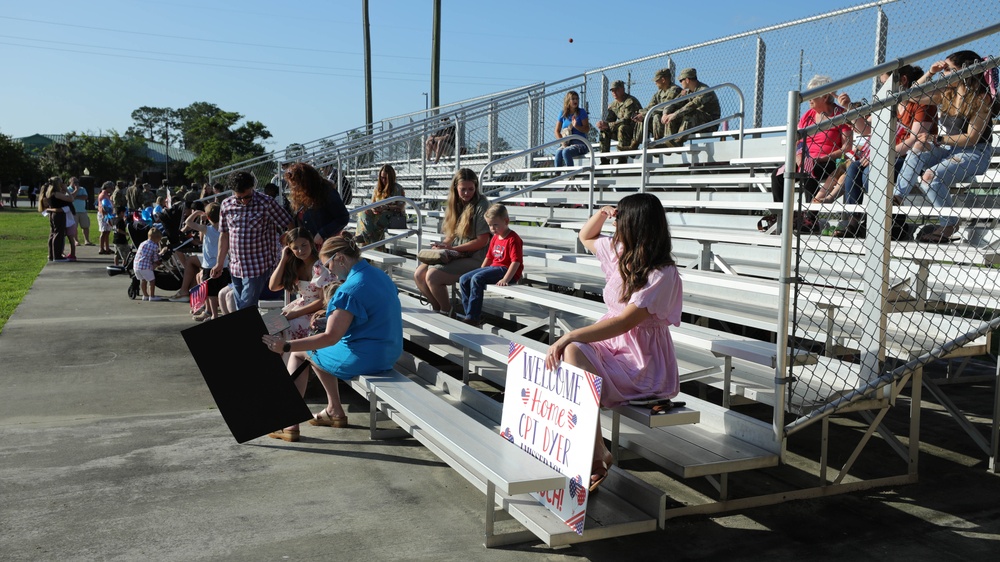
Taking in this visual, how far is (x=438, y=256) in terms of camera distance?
7398 millimetres

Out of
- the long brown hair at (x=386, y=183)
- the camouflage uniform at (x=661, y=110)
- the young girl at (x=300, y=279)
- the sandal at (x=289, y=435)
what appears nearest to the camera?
the sandal at (x=289, y=435)

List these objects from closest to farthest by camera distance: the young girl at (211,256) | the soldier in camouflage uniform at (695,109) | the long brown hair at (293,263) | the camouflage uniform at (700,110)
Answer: the long brown hair at (293,263) → the young girl at (211,256) → the soldier in camouflage uniform at (695,109) → the camouflage uniform at (700,110)

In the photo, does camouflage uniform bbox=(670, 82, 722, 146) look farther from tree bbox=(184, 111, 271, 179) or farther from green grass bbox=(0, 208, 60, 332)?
tree bbox=(184, 111, 271, 179)

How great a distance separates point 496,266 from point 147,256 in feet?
24.6

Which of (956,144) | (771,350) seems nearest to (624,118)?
(956,144)

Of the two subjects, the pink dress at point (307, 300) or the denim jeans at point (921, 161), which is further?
the pink dress at point (307, 300)

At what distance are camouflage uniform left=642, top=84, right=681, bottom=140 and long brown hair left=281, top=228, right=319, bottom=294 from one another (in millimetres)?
5973

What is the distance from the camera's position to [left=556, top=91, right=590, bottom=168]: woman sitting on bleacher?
13055mm

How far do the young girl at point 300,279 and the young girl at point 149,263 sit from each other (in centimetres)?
606

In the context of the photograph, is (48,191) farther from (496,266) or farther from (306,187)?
(496,266)

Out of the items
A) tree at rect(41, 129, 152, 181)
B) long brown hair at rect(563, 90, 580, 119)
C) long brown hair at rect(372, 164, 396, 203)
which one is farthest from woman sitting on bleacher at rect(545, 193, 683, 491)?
tree at rect(41, 129, 152, 181)

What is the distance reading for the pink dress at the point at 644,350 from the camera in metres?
4.04

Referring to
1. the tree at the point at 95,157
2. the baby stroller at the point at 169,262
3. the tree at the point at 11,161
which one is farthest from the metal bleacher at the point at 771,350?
the tree at the point at 95,157

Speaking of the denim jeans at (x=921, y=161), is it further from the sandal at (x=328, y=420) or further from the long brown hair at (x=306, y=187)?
the long brown hair at (x=306, y=187)
